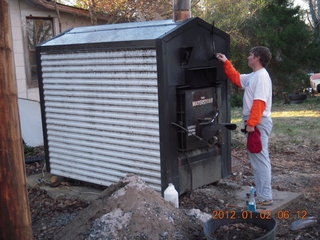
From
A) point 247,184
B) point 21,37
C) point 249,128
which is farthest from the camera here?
point 21,37

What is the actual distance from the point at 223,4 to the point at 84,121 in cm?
1388

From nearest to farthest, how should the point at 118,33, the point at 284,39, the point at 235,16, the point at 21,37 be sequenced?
1. the point at 118,33
2. the point at 21,37
3. the point at 235,16
4. the point at 284,39

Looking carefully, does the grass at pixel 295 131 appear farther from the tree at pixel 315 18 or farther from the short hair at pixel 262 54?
the tree at pixel 315 18

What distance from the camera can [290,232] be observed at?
13.5 feet

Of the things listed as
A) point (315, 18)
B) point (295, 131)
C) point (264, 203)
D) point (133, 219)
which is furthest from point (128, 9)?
point (315, 18)

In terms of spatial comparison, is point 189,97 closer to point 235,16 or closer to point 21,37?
point 21,37

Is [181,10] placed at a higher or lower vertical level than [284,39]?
lower

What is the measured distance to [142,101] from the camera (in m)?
4.76

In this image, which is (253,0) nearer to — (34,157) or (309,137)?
(309,137)

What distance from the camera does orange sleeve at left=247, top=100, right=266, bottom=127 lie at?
4.50 metres

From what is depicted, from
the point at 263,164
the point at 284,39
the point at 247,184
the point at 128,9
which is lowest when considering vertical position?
the point at 247,184

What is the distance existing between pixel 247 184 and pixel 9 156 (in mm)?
3990

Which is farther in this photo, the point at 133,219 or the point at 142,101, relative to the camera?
the point at 142,101

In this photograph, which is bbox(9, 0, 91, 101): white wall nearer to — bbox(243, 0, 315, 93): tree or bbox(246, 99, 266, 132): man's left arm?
bbox(246, 99, 266, 132): man's left arm
